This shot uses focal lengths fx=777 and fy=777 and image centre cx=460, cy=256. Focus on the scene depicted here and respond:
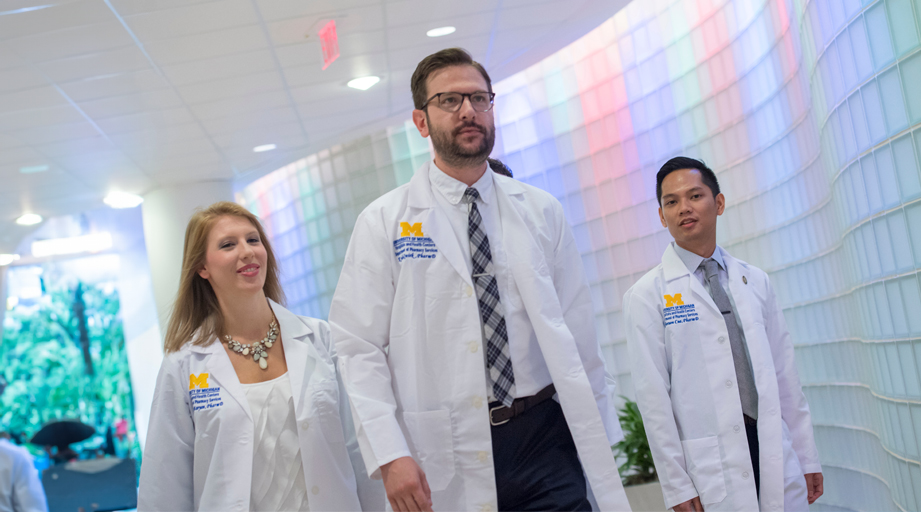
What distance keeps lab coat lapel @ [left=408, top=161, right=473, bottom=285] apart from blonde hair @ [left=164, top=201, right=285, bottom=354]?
0.87 meters

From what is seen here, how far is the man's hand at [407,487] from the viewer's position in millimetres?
1831

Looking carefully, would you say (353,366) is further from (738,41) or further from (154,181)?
(154,181)

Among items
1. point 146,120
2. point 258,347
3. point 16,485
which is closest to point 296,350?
point 258,347

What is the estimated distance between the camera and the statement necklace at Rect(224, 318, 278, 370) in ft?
8.71

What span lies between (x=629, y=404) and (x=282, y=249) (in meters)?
4.59

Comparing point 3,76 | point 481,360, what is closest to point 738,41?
point 481,360

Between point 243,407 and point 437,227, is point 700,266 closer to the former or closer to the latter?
point 437,227

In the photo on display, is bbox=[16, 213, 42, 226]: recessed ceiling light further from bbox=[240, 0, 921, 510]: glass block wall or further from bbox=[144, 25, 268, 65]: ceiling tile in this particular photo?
bbox=[144, 25, 268, 65]: ceiling tile

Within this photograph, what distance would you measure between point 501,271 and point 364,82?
4265mm

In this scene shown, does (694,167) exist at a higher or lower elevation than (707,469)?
higher

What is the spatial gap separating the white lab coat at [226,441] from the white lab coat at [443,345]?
1.70 feet

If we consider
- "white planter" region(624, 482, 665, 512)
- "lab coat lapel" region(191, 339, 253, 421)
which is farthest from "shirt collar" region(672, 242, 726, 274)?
"white planter" region(624, 482, 665, 512)

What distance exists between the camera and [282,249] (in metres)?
8.56

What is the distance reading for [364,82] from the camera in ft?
19.9
